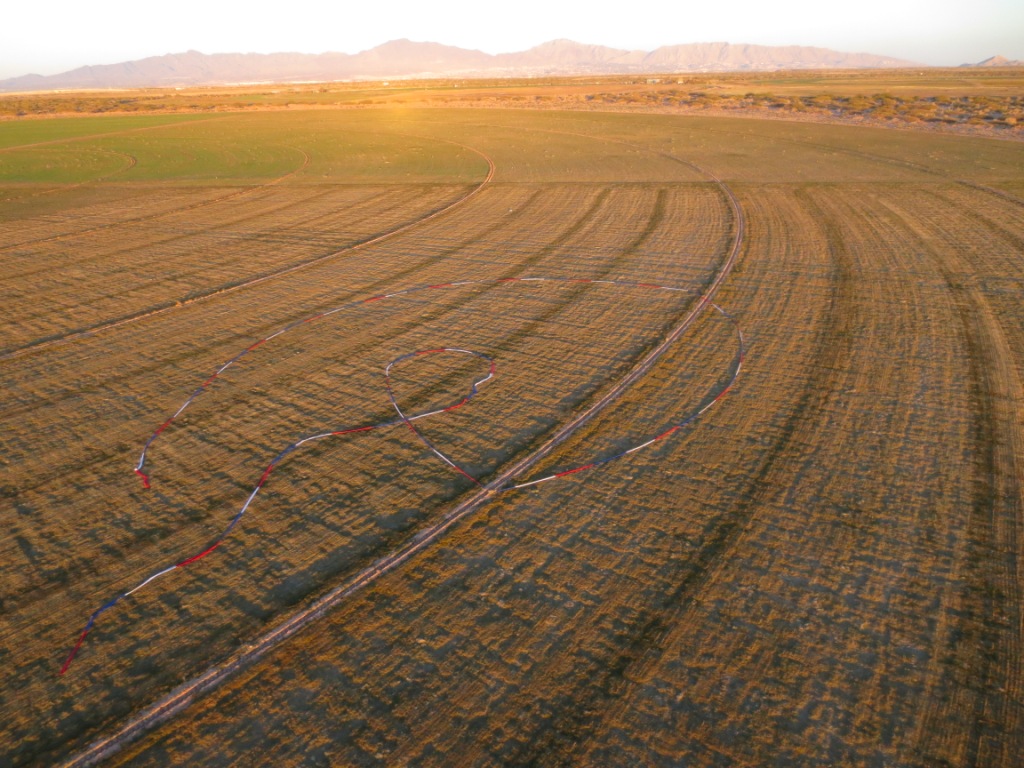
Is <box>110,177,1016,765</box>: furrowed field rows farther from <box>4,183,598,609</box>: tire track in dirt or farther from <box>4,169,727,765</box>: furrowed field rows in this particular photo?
<box>4,183,598,609</box>: tire track in dirt

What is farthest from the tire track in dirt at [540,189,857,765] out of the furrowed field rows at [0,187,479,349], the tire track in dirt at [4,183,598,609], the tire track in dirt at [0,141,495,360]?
the furrowed field rows at [0,187,479,349]

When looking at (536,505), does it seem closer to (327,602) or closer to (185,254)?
(327,602)

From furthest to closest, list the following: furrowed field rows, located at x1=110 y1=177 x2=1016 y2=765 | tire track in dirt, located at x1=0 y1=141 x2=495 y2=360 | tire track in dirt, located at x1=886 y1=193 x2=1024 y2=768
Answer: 1. tire track in dirt, located at x1=0 y1=141 x2=495 y2=360
2. furrowed field rows, located at x1=110 y1=177 x2=1016 y2=765
3. tire track in dirt, located at x1=886 y1=193 x2=1024 y2=768

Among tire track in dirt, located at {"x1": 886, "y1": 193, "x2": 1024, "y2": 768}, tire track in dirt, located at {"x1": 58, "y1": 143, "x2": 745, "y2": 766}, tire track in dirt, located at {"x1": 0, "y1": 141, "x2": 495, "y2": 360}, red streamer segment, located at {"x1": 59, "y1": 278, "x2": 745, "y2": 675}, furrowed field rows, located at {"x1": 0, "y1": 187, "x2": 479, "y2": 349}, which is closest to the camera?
tire track in dirt, located at {"x1": 886, "y1": 193, "x2": 1024, "y2": 768}

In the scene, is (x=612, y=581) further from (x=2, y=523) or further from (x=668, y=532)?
(x=2, y=523)

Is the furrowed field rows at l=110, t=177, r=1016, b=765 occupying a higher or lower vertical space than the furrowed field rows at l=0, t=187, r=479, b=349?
lower

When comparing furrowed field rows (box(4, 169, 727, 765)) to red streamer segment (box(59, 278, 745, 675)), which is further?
furrowed field rows (box(4, 169, 727, 765))

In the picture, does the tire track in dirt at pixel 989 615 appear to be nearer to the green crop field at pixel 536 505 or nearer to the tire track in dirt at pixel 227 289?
the green crop field at pixel 536 505

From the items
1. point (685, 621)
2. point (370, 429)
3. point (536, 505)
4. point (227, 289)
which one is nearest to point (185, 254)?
point (227, 289)
